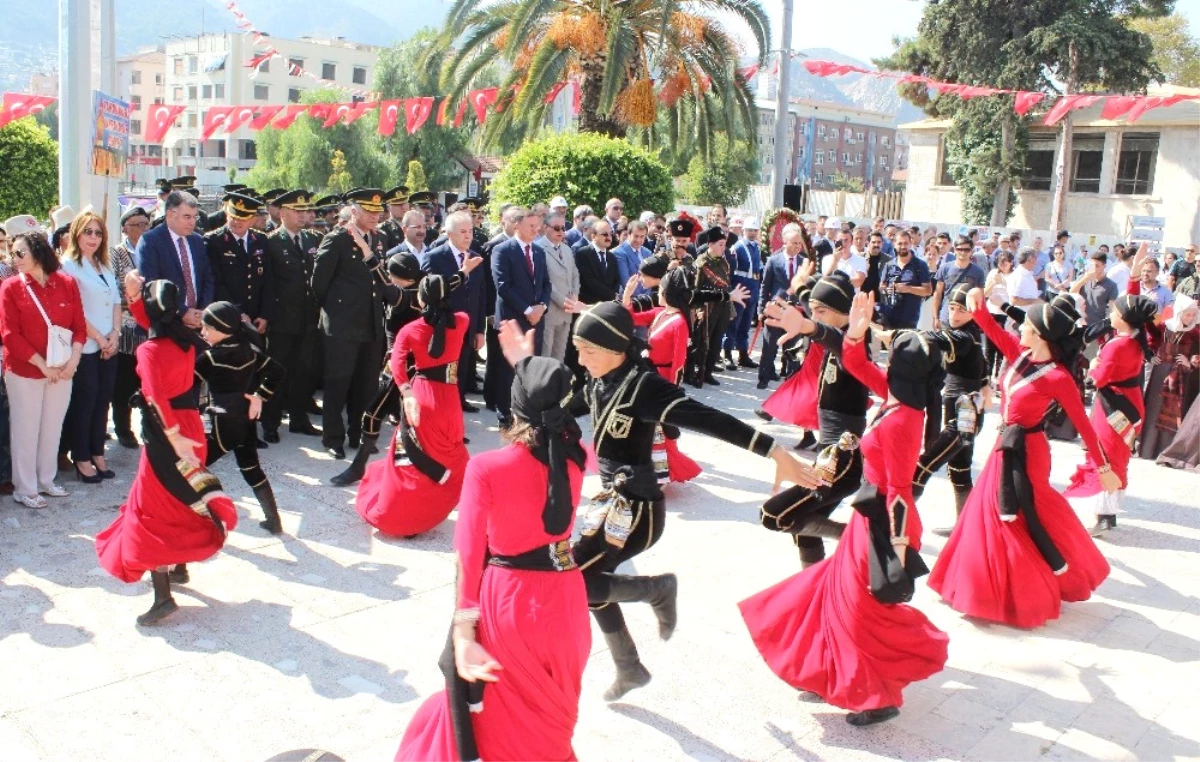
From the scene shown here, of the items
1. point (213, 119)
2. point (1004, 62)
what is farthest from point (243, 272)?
point (1004, 62)

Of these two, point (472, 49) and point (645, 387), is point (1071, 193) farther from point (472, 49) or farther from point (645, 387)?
point (645, 387)

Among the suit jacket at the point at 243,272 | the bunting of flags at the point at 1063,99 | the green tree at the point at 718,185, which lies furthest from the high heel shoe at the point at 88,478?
the green tree at the point at 718,185

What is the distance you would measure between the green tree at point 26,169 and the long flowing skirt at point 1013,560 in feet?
70.6

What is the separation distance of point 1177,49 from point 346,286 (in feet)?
182

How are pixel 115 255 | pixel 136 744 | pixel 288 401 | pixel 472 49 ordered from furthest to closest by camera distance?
pixel 472 49 → pixel 288 401 → pixel 115 255 → pixel 136 744

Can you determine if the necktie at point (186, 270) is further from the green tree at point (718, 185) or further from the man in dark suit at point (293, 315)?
the green tree at point (718, 185)

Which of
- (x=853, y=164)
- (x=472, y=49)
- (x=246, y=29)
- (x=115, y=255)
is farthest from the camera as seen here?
(x=853, y=164)

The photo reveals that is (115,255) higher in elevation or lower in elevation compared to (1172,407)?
higher

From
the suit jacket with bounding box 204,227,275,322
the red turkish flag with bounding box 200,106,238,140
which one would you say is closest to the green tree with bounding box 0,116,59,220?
the red turkish flag with bounding box 200,106,238,140

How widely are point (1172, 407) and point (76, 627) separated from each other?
9.71m

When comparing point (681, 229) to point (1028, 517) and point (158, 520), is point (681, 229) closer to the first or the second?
point (1028, 517)

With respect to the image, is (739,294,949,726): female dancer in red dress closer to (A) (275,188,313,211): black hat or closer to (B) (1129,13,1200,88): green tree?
(A) (275,188,313,211): black hat

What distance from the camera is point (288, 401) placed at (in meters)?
9.61

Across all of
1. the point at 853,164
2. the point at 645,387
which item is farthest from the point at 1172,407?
Answer: the point at 853,164
